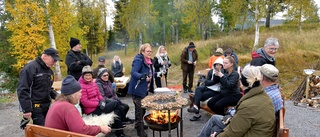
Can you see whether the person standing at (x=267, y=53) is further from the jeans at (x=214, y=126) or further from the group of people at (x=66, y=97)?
the group of people at (x=66, y=97)

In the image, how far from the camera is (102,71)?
4402 mm

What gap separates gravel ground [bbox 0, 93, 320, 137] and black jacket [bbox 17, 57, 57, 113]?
76.7 inches

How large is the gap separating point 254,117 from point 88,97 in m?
2.85

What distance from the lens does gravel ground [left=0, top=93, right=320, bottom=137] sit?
4.48 m

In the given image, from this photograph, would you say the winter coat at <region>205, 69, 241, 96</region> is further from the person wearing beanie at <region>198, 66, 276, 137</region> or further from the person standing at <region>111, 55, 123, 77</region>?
the person standing at <region>111, 55, 123, 77</region>

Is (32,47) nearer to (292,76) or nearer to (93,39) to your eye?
(93,39)

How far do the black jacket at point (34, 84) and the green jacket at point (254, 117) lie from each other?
2.63 metres

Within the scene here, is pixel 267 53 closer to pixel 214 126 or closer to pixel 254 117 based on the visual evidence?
pixel 214 126

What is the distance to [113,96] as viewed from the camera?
15.3 feet

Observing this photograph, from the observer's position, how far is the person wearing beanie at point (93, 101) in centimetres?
393

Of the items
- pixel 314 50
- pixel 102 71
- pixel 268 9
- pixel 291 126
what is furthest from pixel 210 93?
pixel 268 9

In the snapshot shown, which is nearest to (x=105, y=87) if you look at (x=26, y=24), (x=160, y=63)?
(x=160, y=63)

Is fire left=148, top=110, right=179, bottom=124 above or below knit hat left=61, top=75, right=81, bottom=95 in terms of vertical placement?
below

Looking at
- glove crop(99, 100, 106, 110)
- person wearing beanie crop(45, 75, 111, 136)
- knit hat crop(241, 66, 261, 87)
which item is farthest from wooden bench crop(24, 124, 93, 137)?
knit hat crop(241, 66, 261, 87)
